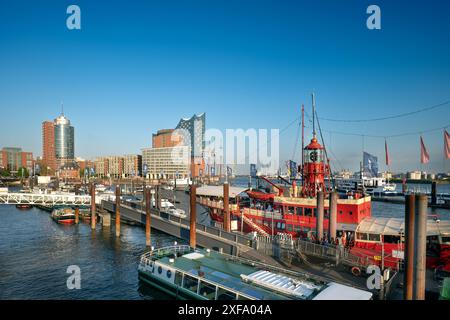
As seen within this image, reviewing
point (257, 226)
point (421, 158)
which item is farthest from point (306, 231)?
point (421, 158)

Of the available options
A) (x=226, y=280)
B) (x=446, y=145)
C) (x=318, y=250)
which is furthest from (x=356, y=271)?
(x=446, y=145)

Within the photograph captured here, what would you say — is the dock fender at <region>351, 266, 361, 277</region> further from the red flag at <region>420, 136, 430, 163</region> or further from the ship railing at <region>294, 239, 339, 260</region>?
the red flag at <region>420, 136, 430, 163</region>

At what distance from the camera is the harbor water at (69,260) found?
28312 millimetres

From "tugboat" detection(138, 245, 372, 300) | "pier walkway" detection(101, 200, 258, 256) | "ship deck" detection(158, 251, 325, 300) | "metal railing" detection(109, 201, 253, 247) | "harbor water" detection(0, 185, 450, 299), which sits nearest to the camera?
"tugboat" detection(138, 245, 372, 300)

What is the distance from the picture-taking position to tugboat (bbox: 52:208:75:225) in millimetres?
61562

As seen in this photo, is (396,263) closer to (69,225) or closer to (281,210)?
(281,210)

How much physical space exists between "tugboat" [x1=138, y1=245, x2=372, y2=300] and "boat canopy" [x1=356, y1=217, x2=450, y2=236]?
1293cm

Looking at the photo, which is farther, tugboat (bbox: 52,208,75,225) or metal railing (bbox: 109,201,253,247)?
tugboat (bbox: 52,208,75,225)

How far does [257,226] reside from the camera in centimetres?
4181

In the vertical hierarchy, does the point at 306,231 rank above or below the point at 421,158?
below

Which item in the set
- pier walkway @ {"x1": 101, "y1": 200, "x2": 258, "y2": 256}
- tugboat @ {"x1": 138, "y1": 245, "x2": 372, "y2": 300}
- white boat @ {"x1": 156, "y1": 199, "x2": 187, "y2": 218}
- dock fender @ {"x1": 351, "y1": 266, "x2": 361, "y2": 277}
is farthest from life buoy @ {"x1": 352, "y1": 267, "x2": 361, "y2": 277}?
white boat @ {"x1": 156, "y1": 199, "x2": 187, "y2": 218}

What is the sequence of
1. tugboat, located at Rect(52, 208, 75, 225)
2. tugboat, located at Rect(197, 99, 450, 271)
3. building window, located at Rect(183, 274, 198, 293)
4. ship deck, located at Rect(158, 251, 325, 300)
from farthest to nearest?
1. tugboat, located at Rect(52, 208, 75, 225)
2. tugboat, located at Rect(197, 99, 450, 271)
3. building window, located at Rect(183, 274, 198, 293)
4. ship deck, located at Rect(158, 251, 325, 300)
